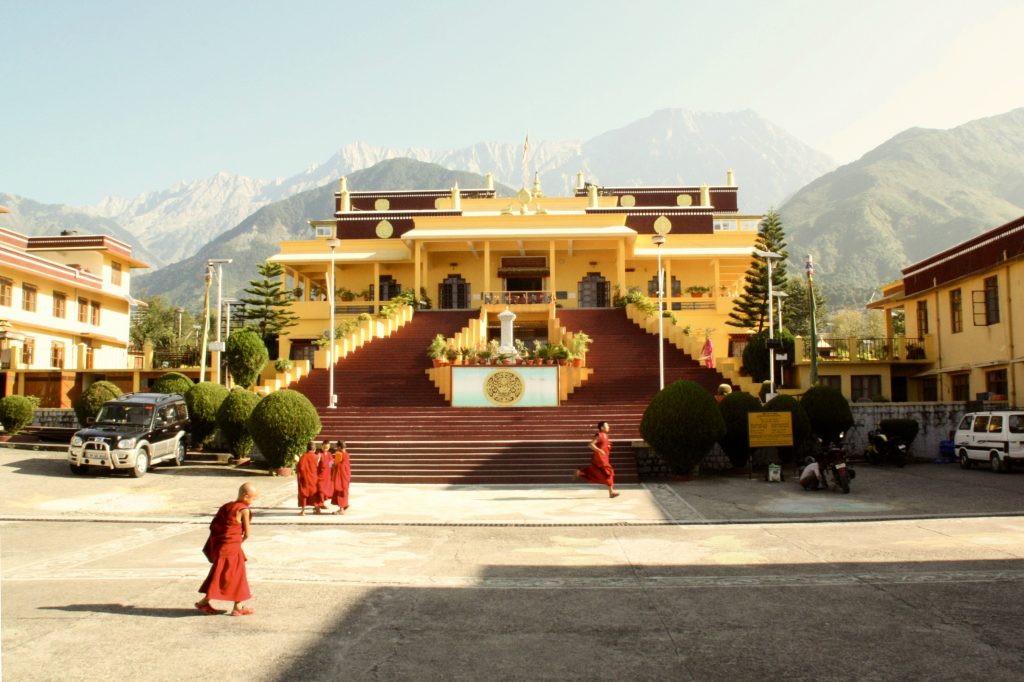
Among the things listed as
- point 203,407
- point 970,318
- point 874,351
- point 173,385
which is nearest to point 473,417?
point 203,407

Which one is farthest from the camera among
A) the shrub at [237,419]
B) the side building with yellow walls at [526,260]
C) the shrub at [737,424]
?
the side building with yellow walls at [526,260]

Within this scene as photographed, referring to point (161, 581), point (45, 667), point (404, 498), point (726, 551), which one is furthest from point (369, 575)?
point (404, 498)

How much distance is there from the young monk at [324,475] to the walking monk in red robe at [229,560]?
21.7 ft

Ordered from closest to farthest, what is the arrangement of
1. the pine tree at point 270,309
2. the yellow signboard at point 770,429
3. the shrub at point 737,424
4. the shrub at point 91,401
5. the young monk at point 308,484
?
the young monk at point 308,484 → the yellow signboard at point 770,429 → the shrub at point 737,424 → the shrub at point 91,401 → the pine tree at point 270,309

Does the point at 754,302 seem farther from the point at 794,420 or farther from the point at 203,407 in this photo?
the point at 203,407

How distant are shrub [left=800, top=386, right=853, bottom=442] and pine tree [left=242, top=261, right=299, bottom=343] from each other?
2613cm

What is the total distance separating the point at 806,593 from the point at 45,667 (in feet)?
21.9

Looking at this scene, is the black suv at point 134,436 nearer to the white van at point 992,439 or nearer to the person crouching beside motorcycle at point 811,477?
the person crouching beside motorcycle at point 811,477

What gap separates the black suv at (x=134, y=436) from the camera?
1908 cm

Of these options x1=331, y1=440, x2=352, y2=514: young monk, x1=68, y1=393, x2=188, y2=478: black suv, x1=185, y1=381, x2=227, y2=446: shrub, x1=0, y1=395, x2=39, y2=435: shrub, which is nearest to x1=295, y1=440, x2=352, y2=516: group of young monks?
x1=331, y1=440, x2=352, y2=514: young monk

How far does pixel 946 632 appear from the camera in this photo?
6781 mm

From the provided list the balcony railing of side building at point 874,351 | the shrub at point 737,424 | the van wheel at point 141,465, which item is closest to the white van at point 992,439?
the shrub at point 737,424

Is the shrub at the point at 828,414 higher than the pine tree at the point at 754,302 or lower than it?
lower

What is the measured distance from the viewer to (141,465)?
766 inches
